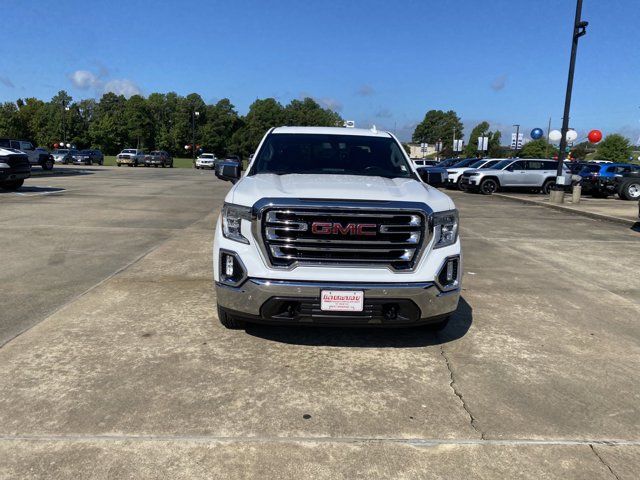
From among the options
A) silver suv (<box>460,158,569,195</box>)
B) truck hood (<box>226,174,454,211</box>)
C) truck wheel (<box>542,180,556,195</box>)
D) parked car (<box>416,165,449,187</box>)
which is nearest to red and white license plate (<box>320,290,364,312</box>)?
truck hood (<box>226,174,454,211</box>)

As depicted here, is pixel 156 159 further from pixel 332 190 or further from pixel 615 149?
pixel 615 149

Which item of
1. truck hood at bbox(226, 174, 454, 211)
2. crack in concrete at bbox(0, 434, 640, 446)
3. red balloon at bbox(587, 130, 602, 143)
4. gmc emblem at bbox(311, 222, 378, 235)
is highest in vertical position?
red balloon at bbox(587, 130, 602, 143)

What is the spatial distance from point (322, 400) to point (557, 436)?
56.5 inches

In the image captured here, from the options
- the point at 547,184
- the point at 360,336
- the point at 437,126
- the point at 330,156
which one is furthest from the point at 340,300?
the point at 437,126

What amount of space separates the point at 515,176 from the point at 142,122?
100 metres

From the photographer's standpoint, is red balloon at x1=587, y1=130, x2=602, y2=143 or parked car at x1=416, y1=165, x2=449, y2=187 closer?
parked car at x1=416, y1=165, x2=449, y2=187

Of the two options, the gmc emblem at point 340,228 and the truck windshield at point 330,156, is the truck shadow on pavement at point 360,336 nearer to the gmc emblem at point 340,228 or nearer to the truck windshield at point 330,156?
the gmc emblem at point 340,228

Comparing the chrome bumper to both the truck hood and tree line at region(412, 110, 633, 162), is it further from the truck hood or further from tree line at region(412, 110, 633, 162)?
tree line at region(412, 110, 633, 162)

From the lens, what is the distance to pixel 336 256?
3.84 m

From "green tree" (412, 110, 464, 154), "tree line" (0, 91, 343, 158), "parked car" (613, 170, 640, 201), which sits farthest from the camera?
"green tree" (412, 110, 464, 154)

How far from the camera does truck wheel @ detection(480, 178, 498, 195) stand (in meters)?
24.2

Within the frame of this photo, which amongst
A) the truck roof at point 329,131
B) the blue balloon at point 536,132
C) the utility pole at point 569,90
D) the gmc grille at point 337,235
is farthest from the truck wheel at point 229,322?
the blue balloon at point 536,132

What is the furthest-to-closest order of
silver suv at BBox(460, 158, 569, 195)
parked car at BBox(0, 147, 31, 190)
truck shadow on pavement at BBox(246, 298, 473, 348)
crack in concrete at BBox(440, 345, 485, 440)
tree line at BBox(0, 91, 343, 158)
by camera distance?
tree line at BBox(0, 91, 343, 158) → silver suv at BBox(460, 158, 569, 195) → parked car at BBox(0, 147, 31, 190) → truck shadow on pavement at BBox(246, 298, 473, 348) → crack in concrete at BBox(440, 345, 485, 440)

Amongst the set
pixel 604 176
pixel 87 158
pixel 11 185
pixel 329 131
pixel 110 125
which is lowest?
pixel 11 185
